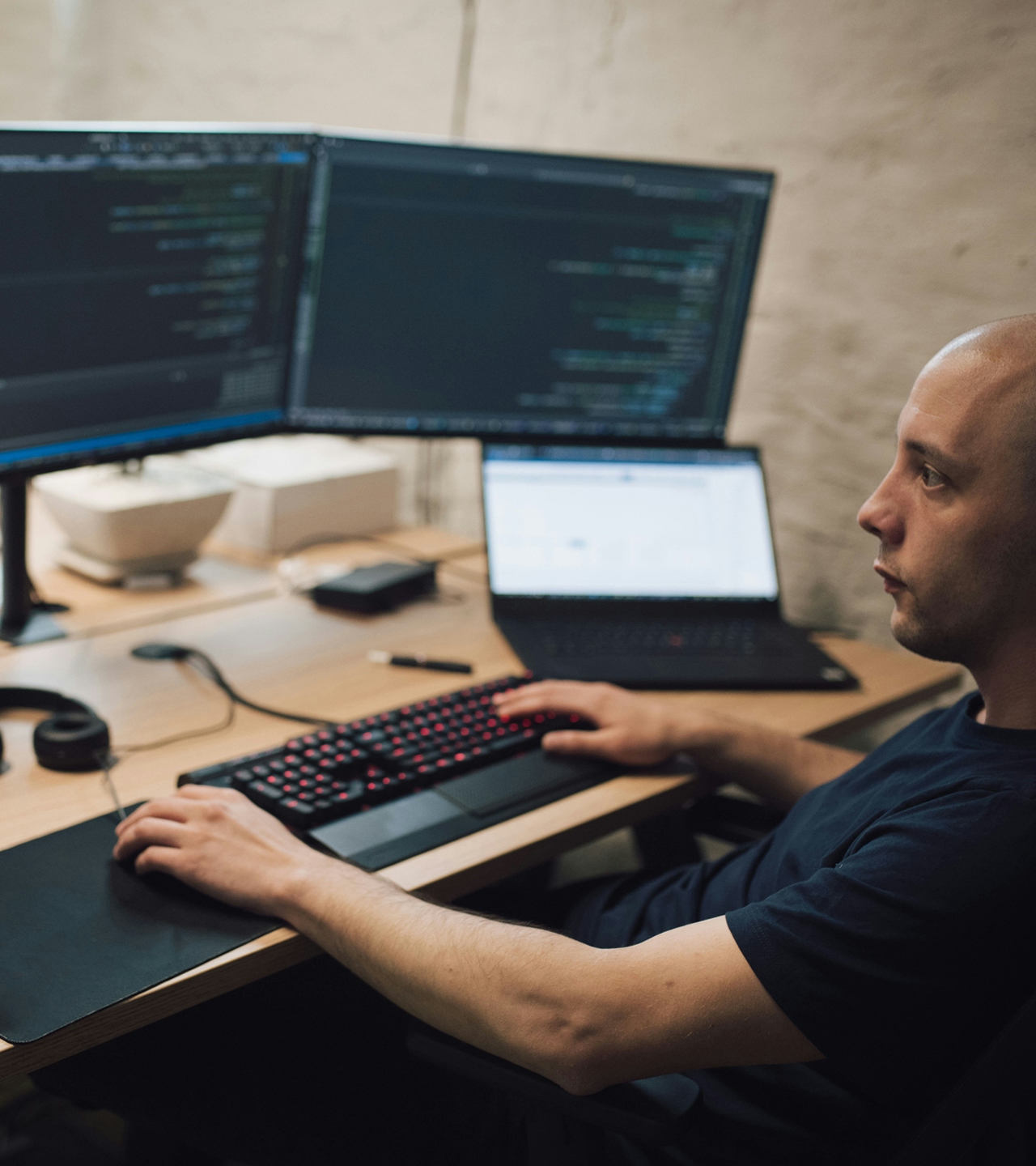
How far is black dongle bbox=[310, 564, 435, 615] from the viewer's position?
1.63 m

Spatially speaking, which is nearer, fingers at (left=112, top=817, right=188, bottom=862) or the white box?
fingers at (left=112, top=817, right=188, bottom=862)

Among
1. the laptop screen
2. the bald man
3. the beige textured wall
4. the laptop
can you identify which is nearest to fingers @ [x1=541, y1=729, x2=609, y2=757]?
the bald man

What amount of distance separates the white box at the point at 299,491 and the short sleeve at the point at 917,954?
1.17 m

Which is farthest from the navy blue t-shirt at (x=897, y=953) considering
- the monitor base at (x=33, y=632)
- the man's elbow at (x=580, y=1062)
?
the monitor base at (x=33, y=632)

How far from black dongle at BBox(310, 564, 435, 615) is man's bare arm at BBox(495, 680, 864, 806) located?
38 cm

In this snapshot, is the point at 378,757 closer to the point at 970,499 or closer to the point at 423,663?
the point at 423,663

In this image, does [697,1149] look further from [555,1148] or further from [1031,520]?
[1031,520]

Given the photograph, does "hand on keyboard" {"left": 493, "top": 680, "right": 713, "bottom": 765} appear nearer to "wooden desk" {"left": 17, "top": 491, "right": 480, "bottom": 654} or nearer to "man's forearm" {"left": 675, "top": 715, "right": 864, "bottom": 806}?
"man's forearm" {"left": 675, "top": 715, "right": 864, "bottom": 806}

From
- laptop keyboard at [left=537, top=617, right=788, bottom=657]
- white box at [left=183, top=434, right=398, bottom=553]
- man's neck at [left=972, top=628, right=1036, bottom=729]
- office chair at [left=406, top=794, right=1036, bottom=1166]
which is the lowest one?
office chair at [left=406, top=794, right=1036, bottom=1166]

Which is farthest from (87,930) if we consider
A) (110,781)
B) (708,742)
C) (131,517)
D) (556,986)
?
(131,517)

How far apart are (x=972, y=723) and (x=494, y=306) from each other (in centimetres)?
94

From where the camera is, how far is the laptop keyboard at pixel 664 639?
1.54 meters

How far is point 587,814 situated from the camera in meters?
1.17

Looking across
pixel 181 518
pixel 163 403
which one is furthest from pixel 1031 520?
pixel 181 518
